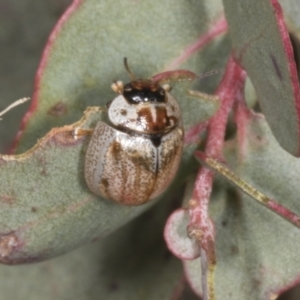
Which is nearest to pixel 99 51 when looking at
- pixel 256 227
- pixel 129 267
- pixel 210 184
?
pixel 210 184

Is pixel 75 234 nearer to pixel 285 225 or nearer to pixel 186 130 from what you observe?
pixel 186 130

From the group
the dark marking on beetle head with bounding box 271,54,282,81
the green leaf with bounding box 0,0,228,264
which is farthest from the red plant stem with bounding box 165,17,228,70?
the dark marking on beetle head with bounding box 271,54,282,81

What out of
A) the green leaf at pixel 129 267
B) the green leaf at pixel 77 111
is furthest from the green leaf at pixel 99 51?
the green leaf at pixel 129 267

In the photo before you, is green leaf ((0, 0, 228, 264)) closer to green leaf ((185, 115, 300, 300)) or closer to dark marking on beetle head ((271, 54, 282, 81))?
green leaf ((185, 115, 300, 300))

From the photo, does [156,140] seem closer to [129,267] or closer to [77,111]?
[77,111]

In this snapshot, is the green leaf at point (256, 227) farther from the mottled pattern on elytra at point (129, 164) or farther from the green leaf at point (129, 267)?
the green leaf at point (129, 267)

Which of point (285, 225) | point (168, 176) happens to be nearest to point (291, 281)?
point (285, 225)

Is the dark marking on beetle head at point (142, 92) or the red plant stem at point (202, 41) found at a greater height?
the red plant stem at point (202, 41)
